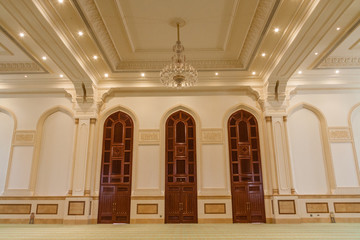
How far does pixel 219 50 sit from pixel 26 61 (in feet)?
15.9

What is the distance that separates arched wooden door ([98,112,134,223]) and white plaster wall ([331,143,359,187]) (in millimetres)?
5379

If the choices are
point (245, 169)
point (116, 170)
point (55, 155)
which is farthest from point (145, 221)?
point (55, 155)

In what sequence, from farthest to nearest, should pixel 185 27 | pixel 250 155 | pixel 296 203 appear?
pixel 250 155 < pixel 296 203 < pixel 185 27

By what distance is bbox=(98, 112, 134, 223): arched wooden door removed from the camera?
24.3 ft

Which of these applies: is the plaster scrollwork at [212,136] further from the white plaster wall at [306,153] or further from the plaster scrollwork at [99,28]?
the plaster scrollwork at [99,28]

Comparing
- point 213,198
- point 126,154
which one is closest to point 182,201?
point 213,198

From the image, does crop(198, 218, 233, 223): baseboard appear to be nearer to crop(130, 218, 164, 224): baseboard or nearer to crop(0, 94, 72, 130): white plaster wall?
crop(130, 218, 164, 224): baseboard

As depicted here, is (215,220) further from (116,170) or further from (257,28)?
(257,28)

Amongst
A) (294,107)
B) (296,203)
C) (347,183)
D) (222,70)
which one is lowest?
(296,203)

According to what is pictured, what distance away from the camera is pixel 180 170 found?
770 cm

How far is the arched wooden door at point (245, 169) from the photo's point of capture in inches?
289

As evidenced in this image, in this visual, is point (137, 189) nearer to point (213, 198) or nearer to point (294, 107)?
point (213, 198)

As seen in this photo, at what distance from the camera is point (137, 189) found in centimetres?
750

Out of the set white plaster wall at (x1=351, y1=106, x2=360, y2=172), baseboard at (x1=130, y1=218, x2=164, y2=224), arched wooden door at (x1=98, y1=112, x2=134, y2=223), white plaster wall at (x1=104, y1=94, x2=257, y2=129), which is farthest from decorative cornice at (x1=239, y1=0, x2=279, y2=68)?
baseboard at (x1=130, y1=218, x2=164, y2=224)
